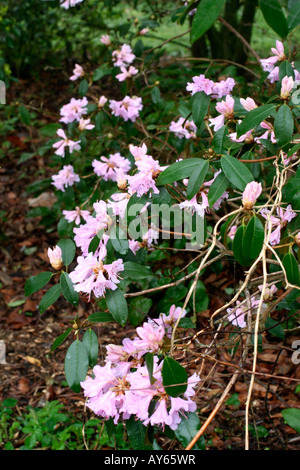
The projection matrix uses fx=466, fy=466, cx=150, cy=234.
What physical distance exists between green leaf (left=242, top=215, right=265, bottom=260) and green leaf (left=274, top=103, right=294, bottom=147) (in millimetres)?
264

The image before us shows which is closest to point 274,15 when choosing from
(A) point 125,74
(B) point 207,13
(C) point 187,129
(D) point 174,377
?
(B) point 207,13

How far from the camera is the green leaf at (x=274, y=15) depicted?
70 cm

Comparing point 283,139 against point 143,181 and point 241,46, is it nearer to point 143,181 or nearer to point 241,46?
point 143,181

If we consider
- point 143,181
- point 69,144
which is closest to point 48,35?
point 69,144

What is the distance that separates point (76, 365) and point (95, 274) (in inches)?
10.1

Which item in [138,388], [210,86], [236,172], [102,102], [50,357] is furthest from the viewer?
[50,357]

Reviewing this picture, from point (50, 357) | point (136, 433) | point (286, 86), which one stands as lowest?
point (50, 357)

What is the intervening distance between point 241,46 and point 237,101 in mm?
2293

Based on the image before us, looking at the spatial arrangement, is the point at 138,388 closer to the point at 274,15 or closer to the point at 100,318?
the point at 100,318

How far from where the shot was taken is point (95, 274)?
1.20 metres

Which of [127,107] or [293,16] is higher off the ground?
[293,16]

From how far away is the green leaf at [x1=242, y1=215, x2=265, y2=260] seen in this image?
1076 mm

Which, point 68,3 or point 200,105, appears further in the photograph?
point 68,3
